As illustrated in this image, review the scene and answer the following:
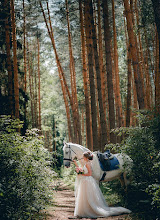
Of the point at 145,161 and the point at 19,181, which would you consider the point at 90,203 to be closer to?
the point at 145,161

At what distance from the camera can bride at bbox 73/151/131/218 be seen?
5129mm

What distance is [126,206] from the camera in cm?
562

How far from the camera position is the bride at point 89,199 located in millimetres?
5129

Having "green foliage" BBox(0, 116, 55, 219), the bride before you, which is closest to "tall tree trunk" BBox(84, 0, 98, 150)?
the bride

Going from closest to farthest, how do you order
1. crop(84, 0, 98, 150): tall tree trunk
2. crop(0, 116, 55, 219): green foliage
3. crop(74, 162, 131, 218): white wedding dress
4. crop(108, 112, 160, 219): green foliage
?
1. crop(0, 116, 55, 219): green foliage
2. crop(108, 112, 160, 219): green foliage
3. crop(74, 162, 131, 218): white wedding dress
4. crop(84, 0, 98, 150): tall tree trunk

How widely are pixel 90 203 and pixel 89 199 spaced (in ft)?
0.28

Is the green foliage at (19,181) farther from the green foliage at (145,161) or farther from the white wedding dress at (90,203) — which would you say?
the green foliage at (145,161)

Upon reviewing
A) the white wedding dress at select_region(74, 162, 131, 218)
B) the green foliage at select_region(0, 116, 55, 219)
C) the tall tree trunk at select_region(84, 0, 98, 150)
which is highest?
the tall tree trunk at select_region(84, 0, 98, 150)

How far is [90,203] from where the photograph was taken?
5.27m

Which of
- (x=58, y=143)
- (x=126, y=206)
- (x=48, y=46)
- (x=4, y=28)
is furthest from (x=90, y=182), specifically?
(x=58, y=143)

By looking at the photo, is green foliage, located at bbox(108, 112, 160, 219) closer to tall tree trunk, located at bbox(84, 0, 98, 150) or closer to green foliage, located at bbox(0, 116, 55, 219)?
green foliage, located at bbox(0, 116, 55, 219)

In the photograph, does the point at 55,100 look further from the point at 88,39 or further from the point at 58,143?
the point at 88,39

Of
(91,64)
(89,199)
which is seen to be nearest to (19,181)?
(89,199)

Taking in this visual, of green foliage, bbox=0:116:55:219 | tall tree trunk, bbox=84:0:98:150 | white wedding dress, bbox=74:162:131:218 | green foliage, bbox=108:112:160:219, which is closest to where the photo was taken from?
green foliage, bbox=0:116:55:219
